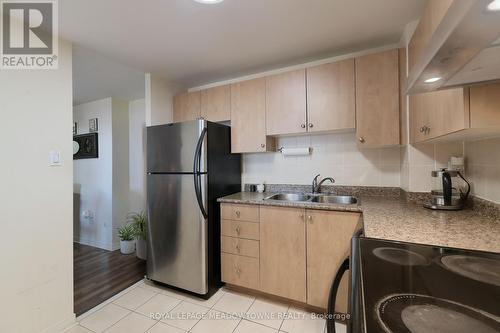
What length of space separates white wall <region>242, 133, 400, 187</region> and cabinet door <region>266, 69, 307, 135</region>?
322 mm

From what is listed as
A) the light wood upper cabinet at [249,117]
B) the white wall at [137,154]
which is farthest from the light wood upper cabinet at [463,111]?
the white wall at [137,154]

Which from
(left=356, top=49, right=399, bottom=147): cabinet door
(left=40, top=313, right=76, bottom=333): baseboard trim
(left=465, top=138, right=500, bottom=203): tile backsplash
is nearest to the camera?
(left=465, top=138, right=500, bottom=203): tile backsplash

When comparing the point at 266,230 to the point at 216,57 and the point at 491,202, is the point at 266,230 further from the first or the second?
the point at 216,57

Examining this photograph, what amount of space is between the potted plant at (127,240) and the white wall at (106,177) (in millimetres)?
288

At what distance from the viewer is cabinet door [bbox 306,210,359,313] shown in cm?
165

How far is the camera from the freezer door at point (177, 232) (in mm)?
2008

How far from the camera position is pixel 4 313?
1.40 metres

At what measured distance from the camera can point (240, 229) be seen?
2.02 meters

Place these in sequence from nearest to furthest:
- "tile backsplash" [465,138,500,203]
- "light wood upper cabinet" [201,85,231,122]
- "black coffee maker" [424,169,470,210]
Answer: "tile backsplash" [465,138,500,203] → "black coffee maker" [424,169,470,210] → "light wood upper cabinet" [201,85,231,122]

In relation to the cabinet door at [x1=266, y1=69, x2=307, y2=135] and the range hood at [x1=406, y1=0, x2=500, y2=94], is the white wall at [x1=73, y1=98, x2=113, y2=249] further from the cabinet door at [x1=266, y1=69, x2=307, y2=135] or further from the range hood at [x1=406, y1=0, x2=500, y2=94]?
the range hood at [x1=406, y1=0, x2=500, y2=94]

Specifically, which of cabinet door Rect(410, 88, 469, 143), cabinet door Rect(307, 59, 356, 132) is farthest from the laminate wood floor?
cabinet door Rect(410, 88, 469, 143)

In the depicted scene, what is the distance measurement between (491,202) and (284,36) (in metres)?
1.73

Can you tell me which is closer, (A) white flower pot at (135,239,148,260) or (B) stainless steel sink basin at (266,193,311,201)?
(B) stainless steel sink basin at (266,193,311,201)

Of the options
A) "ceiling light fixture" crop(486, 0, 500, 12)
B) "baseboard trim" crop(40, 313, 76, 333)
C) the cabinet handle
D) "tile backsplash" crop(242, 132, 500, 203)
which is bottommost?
"baseboard trim" crop(40, 313, 76, 333)
